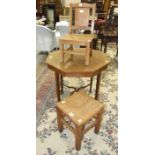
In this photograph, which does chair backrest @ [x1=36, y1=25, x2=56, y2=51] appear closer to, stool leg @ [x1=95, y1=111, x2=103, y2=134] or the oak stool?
the oak stool

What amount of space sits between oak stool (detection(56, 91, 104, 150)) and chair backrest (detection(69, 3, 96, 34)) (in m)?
0.82

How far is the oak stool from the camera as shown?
1.57 metres

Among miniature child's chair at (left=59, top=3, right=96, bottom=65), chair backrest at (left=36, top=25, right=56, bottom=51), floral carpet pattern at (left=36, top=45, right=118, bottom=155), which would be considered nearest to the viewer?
floral carpet pattern at (left=36, top=45, right=118, bottom=155)

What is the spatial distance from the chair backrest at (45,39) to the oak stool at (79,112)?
2.28m

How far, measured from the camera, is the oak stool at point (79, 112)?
1.57 meters

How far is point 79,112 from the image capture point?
1630mm

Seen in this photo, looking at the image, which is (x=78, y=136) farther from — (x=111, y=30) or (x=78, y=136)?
(x=111, y=30)

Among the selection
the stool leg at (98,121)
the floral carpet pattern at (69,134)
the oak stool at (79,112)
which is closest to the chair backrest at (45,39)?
the floral carpet pattern at (69,134)

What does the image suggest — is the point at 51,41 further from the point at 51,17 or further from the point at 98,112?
the point at 51,17

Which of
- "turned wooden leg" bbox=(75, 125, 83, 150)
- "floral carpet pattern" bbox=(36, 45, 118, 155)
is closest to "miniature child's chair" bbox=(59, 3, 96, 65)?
"turned wooden leg" bbox=(75, 125, 83, 150)

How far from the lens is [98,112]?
1.71 metres

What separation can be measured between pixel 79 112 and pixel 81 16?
1.12 metres
